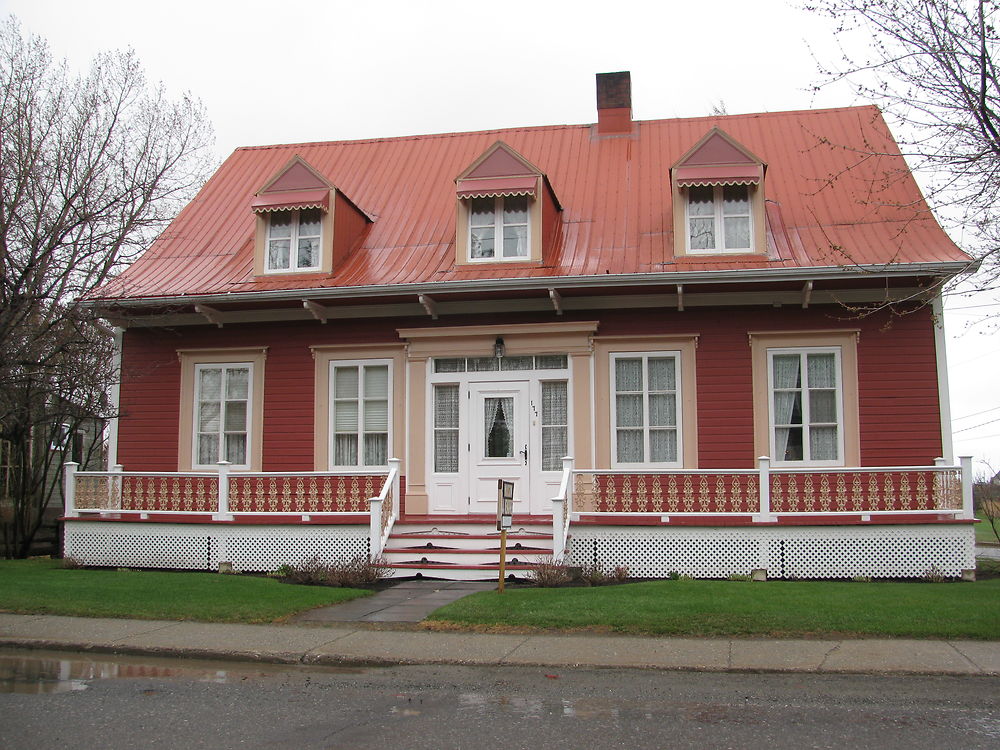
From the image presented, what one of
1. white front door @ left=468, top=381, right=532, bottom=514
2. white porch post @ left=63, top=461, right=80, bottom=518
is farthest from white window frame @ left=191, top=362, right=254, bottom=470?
white front door @ left=468, top=381, right=532, bottom=514

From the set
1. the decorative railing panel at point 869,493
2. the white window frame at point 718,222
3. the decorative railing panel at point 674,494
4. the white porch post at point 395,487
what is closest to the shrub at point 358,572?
the white porch post at point 395,487

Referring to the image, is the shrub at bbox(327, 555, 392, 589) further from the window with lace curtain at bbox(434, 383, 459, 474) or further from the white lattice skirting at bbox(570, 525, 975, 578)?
the white lattice skirting at bbox(570, 525, 975, 578)

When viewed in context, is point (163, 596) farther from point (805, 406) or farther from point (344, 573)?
point (805, 406)

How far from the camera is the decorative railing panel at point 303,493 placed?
15.2 meters

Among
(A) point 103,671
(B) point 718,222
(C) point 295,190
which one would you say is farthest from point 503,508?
(C) point 295,190

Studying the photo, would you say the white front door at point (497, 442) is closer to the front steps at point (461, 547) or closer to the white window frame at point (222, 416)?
the front steps at point (461, 547)

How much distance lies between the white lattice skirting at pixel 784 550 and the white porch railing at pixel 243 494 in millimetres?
3338

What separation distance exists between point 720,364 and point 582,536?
150 inches

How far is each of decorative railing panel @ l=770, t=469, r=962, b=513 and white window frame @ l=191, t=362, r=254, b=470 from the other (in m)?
9.07

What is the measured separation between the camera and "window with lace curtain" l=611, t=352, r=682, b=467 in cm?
1567

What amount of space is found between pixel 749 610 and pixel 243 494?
28.6 ft

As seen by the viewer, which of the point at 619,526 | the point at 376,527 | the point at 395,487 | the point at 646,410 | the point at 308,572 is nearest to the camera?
the point at 308,572

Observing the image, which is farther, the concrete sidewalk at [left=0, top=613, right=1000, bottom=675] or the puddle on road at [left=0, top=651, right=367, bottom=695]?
the concrete sidewalk at [left=0, top=613, right=1000, bottom=675]

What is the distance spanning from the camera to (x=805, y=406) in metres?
15.3
